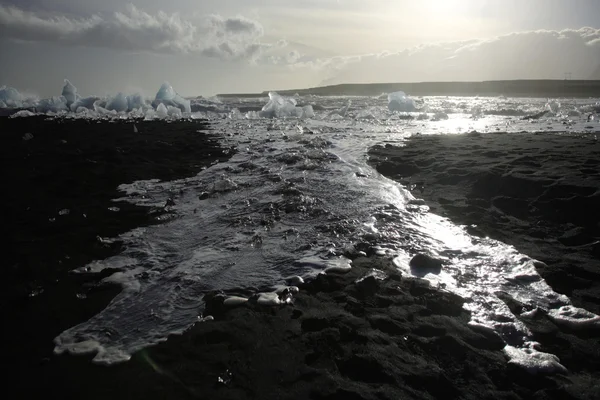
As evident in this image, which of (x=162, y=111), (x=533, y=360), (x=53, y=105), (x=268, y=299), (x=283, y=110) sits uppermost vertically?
(x=53, y=105)

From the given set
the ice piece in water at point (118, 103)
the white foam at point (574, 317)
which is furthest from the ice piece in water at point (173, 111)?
the white foam at point (574, 317)

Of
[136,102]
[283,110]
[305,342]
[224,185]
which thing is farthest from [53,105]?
[305,342]

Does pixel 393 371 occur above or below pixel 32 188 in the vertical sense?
below

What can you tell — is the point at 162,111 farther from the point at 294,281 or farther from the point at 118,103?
the point at 294,281

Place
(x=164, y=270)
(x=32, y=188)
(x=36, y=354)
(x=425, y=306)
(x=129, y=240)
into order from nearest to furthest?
1. (x=36, y=354)
2. (x=425, y=306)
3. (x=164, y=270)
4. (x=129, y=240)
5. (x=32, y=188)

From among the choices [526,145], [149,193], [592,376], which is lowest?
[592,376]

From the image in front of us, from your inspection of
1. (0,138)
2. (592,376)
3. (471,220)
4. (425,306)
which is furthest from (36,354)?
(0,138)

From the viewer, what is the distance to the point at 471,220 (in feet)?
16.6

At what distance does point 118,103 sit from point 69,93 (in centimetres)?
378

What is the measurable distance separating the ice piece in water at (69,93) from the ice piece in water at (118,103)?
270 cm

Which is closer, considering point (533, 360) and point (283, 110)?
point (533, 360)

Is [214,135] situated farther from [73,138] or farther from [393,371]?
[393,371]

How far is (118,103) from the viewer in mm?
25016

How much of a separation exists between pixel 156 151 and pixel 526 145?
986 centimetres
